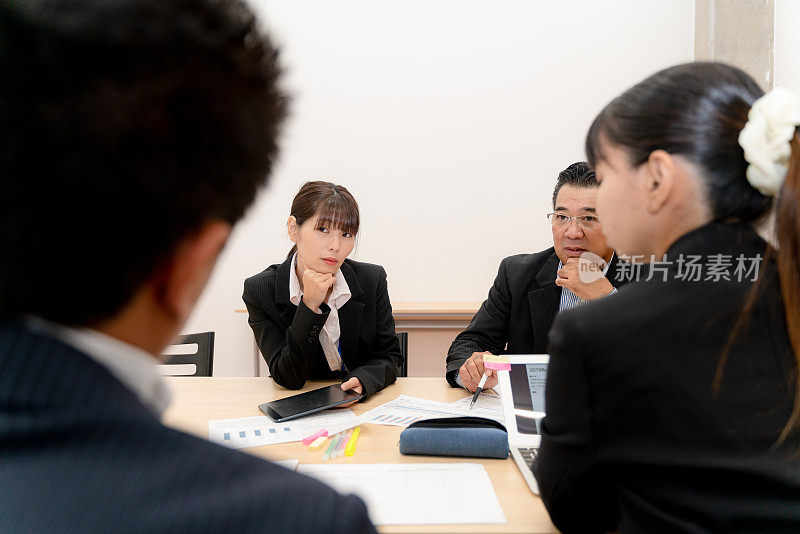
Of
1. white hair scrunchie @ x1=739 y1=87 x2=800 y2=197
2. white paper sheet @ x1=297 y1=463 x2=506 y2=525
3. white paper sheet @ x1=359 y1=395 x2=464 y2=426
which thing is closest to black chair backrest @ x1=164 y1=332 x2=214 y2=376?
white paper sheet @ x1=359 y1=395 x2=464 y2=426

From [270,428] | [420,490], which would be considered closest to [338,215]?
[270,428]

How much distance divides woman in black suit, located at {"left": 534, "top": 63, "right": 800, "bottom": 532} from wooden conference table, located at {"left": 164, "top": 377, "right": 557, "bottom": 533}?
0.10m

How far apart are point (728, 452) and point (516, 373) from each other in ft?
2.13

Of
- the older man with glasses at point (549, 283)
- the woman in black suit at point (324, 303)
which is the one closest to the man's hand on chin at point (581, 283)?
the older man with glasses at point (549, 283)

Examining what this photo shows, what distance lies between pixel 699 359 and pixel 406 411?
836 millimetres

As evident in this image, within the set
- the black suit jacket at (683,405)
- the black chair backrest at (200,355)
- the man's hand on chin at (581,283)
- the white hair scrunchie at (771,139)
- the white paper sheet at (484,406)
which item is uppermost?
the white hair scrunchie at (771,139)

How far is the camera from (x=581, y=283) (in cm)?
171

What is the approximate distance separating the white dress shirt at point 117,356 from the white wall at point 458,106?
9.67ft

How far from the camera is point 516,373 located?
133cm

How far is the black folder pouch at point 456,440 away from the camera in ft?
3.46

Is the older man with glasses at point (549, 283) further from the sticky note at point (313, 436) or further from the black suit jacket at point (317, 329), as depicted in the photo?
the sticky note at point (313, 436)

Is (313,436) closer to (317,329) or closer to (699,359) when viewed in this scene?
(317,329)

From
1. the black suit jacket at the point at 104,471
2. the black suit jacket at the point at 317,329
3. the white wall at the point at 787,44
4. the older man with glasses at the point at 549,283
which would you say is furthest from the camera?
the white wall at the point at 787,44

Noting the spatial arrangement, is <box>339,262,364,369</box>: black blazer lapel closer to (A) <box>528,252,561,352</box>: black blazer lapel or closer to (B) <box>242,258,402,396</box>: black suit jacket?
(B) <box>242,258,402,396</box>: black suit jacket
